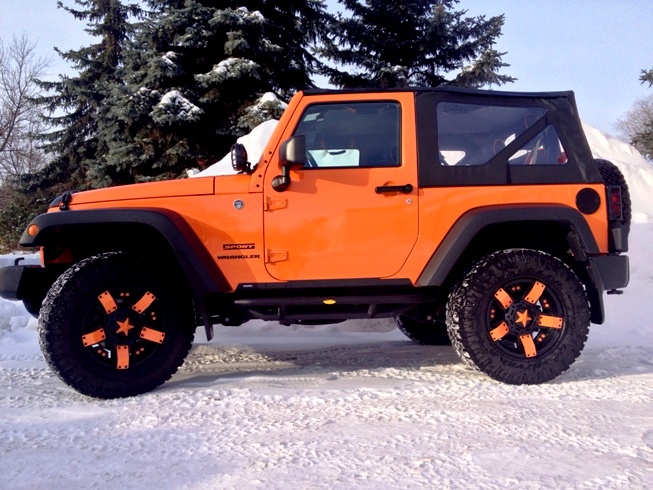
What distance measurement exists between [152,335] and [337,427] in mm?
1508

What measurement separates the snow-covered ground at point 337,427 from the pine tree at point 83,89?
879 inches

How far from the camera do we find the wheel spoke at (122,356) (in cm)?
387

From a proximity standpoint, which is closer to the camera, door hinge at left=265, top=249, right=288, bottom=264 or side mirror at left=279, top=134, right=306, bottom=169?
side mirror at left=279, top=134, right=306, bottom=169

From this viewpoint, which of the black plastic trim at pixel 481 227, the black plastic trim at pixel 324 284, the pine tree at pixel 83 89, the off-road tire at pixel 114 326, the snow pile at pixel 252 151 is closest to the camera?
the off-road tire at pixel 114 326

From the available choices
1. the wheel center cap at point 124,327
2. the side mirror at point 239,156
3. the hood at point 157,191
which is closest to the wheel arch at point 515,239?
Result: the side mirror at point 239,156

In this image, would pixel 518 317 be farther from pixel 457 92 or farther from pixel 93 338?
pixel 93 338

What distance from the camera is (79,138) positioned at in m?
26.2

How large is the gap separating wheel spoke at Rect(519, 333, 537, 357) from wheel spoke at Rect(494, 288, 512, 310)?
24 cm

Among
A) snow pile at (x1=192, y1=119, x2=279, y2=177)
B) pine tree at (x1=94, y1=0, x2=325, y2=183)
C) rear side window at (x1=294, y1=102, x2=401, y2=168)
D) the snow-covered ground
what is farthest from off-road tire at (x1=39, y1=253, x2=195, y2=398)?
pine tree at (x1=94, y1=0, x2=325, y2=183)

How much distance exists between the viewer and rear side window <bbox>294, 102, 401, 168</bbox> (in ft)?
13.8

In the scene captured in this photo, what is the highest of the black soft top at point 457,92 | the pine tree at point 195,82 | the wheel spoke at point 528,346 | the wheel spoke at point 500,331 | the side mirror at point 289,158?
the pine tree at point 195,82

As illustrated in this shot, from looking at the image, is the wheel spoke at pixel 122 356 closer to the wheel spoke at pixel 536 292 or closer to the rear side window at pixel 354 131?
the rear side window at pixel 354 131

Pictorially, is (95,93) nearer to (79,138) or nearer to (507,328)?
(79,138)

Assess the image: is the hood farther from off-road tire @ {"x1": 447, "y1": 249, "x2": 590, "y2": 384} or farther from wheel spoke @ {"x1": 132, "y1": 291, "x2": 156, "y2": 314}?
off-road tire @ {"x1": 447, "y1": 249, "x2": 590, "y2": 384}
